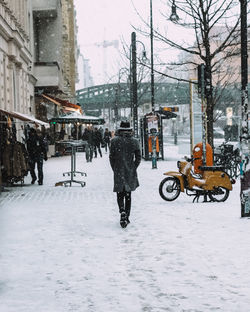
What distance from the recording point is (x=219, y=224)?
968cm

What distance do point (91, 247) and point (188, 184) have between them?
17.3 ft

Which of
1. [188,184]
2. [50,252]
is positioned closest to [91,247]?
[50,252]

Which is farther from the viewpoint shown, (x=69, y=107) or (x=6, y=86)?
(x=69, y=107)

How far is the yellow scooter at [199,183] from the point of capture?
41.8 feet

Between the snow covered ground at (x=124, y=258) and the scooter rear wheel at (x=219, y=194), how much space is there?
0.40 meters

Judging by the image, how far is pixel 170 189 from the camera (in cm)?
1309

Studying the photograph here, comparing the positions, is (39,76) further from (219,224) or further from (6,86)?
(219,224)

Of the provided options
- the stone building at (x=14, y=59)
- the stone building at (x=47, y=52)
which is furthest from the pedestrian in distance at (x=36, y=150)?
the stone building at (x=47, y=52)

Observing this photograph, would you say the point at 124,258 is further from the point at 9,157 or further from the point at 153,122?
the point at 153,122

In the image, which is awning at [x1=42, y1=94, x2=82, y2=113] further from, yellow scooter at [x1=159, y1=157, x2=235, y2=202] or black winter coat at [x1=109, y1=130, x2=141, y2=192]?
black winter coat at [x1=109, y1=130, x2=141, y2=192]

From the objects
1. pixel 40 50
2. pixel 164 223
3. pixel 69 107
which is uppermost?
pixel 40 50

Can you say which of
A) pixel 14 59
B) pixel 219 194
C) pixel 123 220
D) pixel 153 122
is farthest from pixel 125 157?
pixel 153 122

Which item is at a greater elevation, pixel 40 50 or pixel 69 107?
pixel 40 50

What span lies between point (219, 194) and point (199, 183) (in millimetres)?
480
